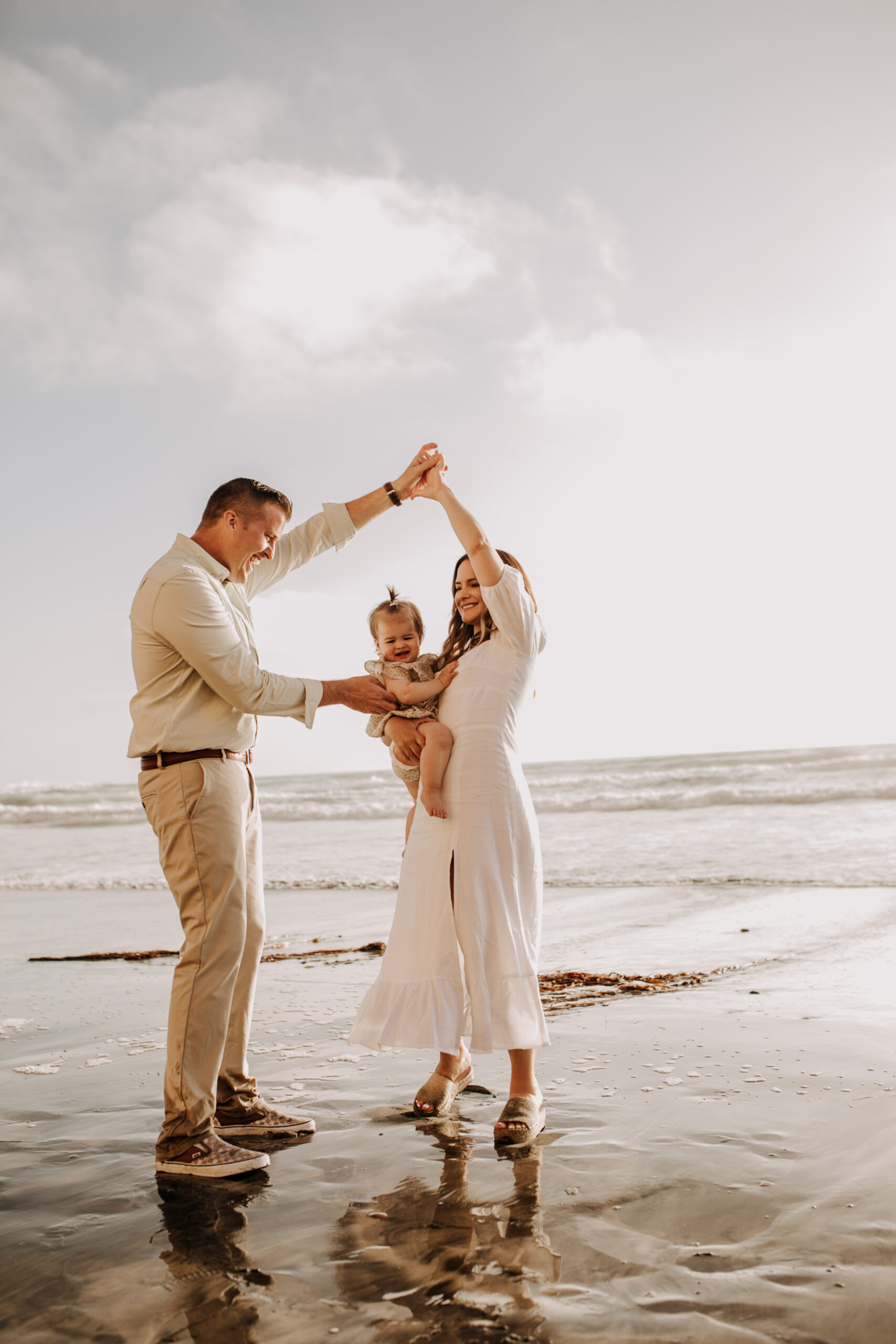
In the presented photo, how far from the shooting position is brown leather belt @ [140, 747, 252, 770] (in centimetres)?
294

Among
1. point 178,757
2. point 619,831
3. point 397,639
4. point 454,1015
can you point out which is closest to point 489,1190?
point 454,1015

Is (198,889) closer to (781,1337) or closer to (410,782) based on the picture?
(410,782)

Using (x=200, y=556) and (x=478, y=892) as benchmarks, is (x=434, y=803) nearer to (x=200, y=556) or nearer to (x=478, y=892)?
(x=478, y=892)

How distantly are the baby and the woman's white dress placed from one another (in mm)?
48

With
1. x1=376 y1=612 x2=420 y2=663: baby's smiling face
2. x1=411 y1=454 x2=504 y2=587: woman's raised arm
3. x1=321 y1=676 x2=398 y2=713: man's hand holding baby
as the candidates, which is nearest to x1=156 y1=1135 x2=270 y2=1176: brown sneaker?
x1=321 y1=676 x2=398 y2=713: man's hand holding baby

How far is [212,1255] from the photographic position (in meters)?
2.24

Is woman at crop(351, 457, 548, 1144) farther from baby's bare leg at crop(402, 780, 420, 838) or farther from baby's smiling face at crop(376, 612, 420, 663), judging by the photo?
baby's smiling face at crop(376, 612, 420, 663)

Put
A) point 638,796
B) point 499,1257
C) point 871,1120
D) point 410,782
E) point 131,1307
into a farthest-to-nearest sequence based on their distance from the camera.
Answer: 1. point 638,796
2. point 410,782
3. point 871,1120
4. point 499,1257
5. point 131,1307

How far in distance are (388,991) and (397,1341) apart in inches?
56.6

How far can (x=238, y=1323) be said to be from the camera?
1.93 metres

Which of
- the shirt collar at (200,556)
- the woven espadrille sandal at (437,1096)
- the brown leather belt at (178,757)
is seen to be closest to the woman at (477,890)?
the woven espadrille sandal at (437,1096)

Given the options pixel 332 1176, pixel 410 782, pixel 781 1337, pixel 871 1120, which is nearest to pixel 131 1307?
pixel 332 1176

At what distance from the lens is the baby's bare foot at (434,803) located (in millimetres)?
3326

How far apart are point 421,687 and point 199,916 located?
3.67ft
